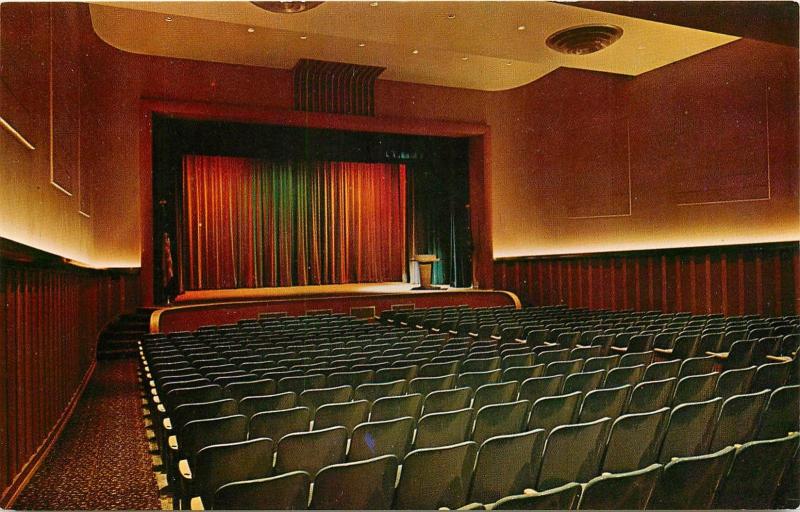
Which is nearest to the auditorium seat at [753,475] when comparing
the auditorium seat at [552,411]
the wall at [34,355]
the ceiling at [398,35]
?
the auditorium seat at [552,411]

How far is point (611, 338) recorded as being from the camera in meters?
5.86

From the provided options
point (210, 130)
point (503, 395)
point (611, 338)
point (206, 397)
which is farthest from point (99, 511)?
point (210, 130)

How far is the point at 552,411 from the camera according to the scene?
3.18 metres

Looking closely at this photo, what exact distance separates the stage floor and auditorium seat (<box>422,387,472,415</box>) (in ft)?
26.0

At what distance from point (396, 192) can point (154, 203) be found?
20.9 feet

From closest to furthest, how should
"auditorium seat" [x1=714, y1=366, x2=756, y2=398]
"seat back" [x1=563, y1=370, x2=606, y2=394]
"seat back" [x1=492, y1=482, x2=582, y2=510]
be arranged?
"seat back" [x1=492, y1=482, x2=582, y2=510] < "auditorium seat" [x1=714, y1=366, x2=756, y2=398] < "seat back" [x1=563, y1=370, x2=606, y2=394]

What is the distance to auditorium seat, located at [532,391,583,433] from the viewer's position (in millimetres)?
3141

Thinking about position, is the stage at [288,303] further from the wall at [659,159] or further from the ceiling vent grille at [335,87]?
the ceiling vent grille at [335,87]

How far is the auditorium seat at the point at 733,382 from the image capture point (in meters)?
3.69

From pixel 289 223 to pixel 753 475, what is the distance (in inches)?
503

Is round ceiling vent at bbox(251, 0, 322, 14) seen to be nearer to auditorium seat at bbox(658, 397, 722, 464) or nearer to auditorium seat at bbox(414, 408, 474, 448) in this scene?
auditorium seat at bbox(414, 408, 474, 448)

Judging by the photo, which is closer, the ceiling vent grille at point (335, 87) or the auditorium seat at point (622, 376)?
the auditorium seat at point (622, 376)

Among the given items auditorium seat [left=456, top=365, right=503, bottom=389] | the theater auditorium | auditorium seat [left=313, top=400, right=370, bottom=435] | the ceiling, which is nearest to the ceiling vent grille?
the theater auditorium

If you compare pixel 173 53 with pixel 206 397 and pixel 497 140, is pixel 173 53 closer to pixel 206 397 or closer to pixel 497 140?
pixel 497 140
